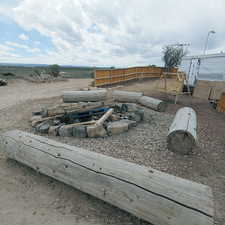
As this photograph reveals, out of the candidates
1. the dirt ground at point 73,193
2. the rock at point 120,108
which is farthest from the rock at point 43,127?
the rock at point 120,108

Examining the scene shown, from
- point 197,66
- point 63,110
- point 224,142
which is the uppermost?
point 197,66

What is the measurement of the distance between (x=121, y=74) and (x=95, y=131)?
9901 millimetres

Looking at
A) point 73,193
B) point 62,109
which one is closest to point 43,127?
point 62,109

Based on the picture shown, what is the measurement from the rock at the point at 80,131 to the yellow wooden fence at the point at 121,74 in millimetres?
7159

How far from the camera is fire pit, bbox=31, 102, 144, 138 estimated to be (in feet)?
11.2

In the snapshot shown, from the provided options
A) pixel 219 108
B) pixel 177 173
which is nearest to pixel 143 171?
pixel 177 173

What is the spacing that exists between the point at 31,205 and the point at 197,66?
1188 cm

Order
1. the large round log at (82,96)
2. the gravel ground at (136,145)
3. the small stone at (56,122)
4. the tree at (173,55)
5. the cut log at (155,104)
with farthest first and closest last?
the tree at (173,55) → the large round log at (82,96) → the cut log at (155,104) → the small stone at (56,122) → the gravel ground at (136,145)

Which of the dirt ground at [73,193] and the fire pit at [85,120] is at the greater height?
the fire pit at [85,120]

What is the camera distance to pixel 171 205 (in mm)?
1315

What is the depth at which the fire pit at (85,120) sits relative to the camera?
11.2 feet

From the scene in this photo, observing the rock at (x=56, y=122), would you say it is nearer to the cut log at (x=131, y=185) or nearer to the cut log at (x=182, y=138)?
the cut log at (x=131, y=185)

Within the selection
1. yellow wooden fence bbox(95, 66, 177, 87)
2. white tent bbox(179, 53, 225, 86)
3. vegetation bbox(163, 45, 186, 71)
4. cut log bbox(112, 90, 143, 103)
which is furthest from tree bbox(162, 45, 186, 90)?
cut log bbox(112, 90, 143, 103)

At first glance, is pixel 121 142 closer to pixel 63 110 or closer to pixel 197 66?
pixel 63 110
